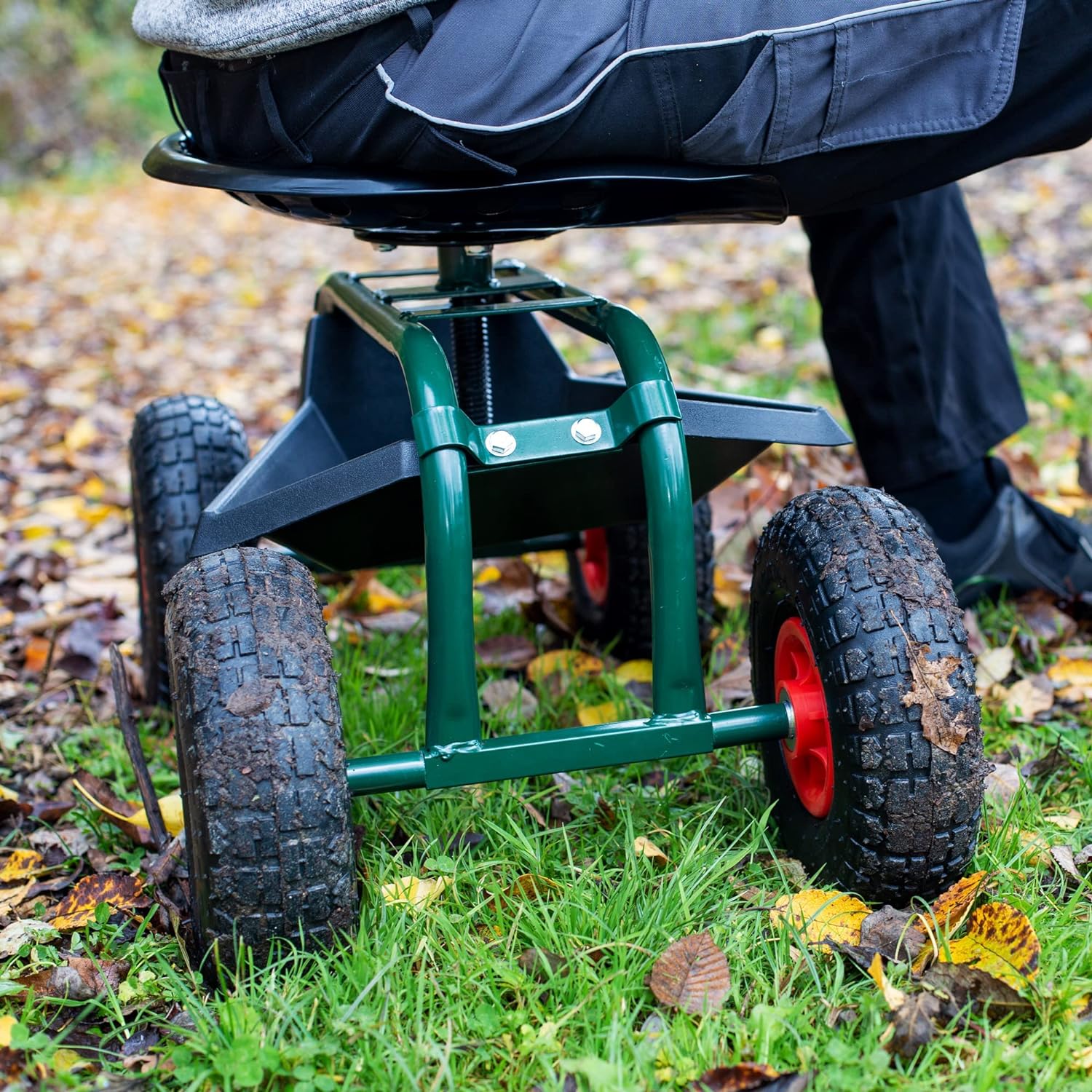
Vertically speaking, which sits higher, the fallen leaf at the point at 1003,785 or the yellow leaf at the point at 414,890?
the fallen leaf at the point at 1003,785

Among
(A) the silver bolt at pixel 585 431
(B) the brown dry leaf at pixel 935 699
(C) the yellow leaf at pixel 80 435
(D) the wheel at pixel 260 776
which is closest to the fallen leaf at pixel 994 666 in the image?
(B) the brown dry leaf at pixel 935 699

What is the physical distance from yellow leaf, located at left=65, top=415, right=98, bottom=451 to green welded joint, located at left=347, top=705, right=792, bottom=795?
7.59 feet

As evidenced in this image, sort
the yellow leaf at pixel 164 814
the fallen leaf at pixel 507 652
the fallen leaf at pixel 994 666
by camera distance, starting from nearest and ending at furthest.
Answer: the yellow leaf at pixel 164 814 → the fallen leaf at pixel 994 666 → the fallen leaf at pixel 507 652

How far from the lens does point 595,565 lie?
2.20 meters

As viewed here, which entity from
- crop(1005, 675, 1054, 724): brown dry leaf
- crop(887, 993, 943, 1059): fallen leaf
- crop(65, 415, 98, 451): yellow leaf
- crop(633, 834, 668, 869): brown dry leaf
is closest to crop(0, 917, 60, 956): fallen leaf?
crop(633, 834, 668, 869): brown dry leaf

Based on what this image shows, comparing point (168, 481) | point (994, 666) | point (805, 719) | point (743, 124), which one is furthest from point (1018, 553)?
point (168, 481)

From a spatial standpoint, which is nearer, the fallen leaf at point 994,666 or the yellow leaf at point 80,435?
the fallen leaf at point 994,666

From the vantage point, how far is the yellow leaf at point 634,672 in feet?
6.62

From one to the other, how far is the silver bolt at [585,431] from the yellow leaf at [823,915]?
1.81ft

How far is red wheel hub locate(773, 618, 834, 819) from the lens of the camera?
1.40 m

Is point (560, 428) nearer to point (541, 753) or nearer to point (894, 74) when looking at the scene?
point (541, 753)

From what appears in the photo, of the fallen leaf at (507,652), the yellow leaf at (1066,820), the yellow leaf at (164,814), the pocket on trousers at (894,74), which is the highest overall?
the pocket on trousers at (894,74)

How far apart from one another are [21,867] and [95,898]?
0.18m

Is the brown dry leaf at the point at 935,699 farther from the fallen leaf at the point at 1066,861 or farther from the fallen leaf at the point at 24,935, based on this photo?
the fallen leaf at the point at 24,935
